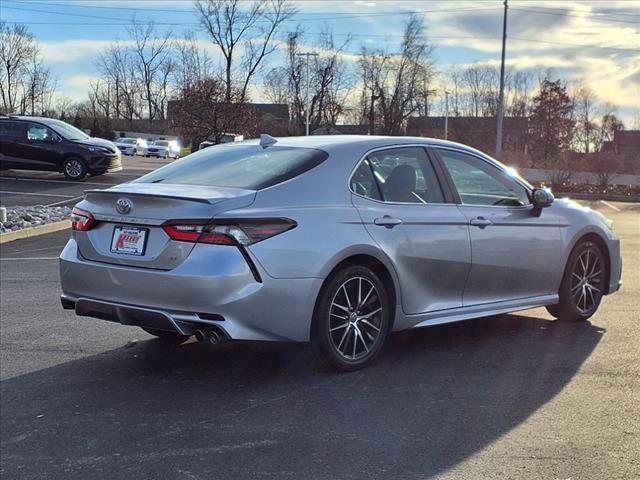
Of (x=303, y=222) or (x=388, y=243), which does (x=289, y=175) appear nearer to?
(x=303, y=222)

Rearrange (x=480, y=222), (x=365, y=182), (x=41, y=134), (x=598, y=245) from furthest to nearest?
1. (x=41, y=134)
2. (x=598, y=245)
3. (x=480, y=222)
4. (x=365, y=182)

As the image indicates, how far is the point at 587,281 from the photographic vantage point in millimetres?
6477

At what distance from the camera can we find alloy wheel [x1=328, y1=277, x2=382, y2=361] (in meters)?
4.75

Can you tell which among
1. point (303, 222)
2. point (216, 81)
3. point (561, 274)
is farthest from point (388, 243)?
point (216, 81)

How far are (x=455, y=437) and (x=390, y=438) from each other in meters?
0.35

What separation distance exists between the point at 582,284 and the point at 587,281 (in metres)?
0.08

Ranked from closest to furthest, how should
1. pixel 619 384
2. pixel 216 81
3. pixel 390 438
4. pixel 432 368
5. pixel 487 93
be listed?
1. pixel 390 438
2. pixel 619 384
3. pixel 432 368
4. pixel 216 81
5. pixel 487 93

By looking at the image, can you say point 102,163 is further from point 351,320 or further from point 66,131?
point 351,320

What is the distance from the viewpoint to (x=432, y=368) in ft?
16.6

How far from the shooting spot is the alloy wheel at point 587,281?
637 cm

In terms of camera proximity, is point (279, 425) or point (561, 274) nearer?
point (279, 425)

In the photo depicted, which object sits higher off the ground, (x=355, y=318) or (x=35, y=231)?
(x=355, y=318)

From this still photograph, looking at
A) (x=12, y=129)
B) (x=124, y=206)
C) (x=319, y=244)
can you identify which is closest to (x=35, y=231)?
(x=124, y=206)

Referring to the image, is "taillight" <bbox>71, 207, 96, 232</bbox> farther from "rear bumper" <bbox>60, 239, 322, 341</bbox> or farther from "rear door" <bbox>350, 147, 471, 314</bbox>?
"rear door" <bbox>350, 147, 471, 314</bbox>
